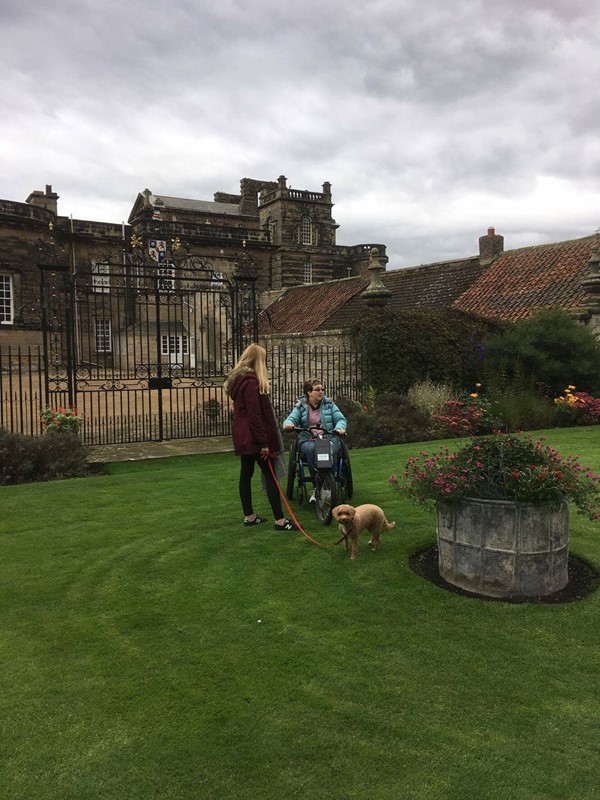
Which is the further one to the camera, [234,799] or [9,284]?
[9,284]

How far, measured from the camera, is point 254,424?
18.5 ft

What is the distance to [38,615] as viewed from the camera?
160 inches

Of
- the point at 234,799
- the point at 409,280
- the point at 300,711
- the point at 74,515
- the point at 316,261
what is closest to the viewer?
the point at 234,799

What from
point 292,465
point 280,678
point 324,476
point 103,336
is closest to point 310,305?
point 103,336

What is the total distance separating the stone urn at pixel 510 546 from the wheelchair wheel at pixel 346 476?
2.28 metres

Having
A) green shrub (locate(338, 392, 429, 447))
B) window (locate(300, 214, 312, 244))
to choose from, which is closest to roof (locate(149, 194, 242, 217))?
window (locate(300, 214, 312, 244))

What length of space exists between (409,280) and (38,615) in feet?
78.8

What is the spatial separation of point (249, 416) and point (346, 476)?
159cm

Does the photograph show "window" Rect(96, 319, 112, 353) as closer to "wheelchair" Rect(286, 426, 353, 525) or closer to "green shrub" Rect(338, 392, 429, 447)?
"wheelchair" Rect(286, 426, 353, 525)

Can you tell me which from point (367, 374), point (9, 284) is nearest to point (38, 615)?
point (367, 374)

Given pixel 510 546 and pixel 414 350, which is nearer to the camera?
pixel 510 546

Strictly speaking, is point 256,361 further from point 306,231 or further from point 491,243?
point 306,231

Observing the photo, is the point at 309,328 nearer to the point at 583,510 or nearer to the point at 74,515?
the point at 74,515

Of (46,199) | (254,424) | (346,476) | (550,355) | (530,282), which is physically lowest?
(346,476)
